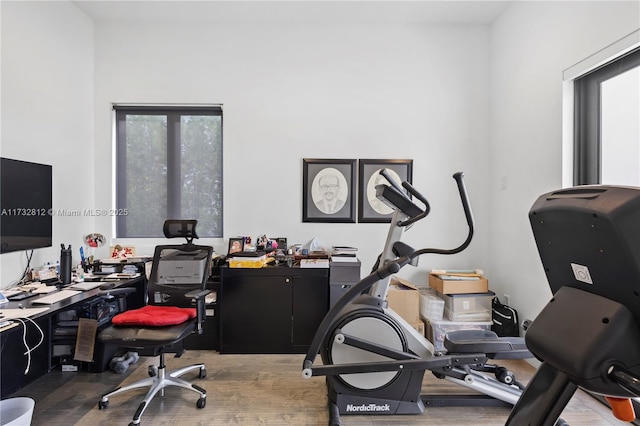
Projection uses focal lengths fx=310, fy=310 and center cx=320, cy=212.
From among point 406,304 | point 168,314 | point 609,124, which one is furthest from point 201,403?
point 609,124

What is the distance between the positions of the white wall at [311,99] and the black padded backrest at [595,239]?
2.46 metres

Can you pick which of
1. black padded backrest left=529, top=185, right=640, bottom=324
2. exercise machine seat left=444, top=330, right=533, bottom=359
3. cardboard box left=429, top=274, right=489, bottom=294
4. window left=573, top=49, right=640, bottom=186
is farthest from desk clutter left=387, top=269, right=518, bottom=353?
black padded backrest left=529, top=185, right=640, bottom=324

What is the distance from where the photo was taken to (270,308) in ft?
9.07

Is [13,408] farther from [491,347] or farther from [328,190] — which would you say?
[491,347]

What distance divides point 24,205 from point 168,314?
131 cm

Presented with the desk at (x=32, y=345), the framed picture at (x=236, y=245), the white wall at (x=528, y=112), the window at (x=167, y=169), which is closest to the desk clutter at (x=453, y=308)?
the white wall at (x=528, y=112)

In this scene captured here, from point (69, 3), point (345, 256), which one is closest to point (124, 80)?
point (69, 3)

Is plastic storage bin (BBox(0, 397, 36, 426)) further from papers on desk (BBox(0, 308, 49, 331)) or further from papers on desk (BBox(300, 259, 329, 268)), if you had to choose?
papers on desk (BBox(300, 259, 329, 268))

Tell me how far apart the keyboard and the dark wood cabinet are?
1057 millimetres

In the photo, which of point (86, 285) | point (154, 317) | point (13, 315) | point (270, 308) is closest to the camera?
point (13, 315)

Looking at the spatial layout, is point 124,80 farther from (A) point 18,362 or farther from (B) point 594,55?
(B) point 594,55

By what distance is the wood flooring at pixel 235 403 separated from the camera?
6.27 ft

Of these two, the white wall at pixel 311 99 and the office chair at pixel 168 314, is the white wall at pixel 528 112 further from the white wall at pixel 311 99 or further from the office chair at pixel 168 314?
the office chair at pixel 168 314

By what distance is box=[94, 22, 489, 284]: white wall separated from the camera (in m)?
3.17
